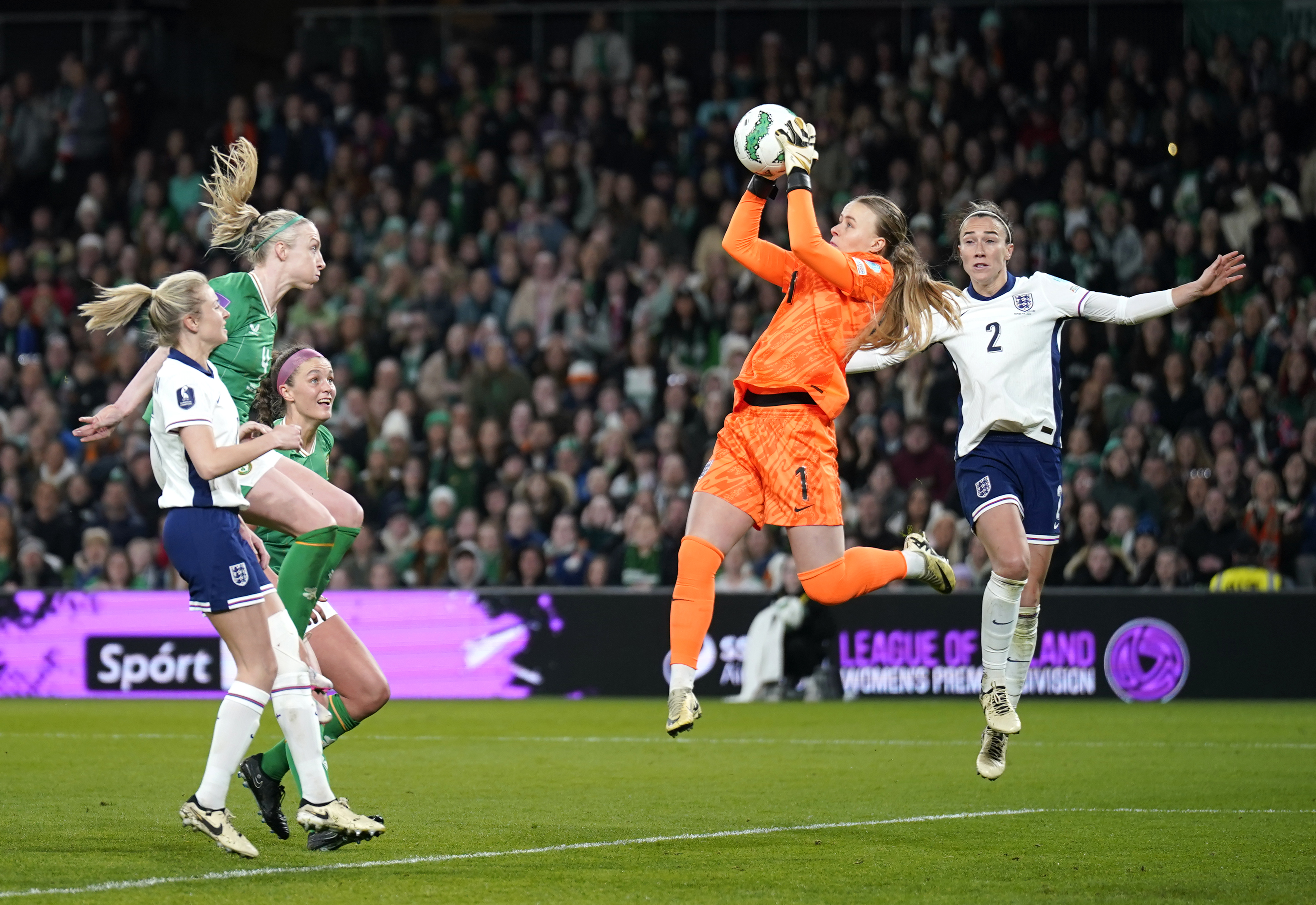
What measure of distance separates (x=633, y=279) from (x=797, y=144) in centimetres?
1104

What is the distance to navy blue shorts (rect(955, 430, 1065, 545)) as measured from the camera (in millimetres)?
8180

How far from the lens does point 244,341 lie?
7141mm

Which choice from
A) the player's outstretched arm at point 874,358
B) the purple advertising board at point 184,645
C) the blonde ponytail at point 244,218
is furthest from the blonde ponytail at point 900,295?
the purple advertising board at point 184,645

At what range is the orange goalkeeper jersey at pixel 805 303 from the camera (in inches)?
286

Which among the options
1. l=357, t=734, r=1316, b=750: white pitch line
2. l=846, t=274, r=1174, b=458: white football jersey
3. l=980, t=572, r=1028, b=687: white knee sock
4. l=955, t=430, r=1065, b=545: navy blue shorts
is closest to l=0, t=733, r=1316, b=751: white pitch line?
l=357, t=734, r=1316, b=750: white pitch line

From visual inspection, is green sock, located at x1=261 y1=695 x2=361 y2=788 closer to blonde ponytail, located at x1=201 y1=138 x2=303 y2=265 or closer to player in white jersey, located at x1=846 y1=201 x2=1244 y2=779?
blonde ponytail, located at x1=201 y1=138 x2=303 y2=265

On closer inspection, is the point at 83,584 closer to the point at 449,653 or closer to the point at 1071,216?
the point at 449,653

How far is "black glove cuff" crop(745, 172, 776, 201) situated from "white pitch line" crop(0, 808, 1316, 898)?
2.68 meters

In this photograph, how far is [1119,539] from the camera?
1534 cm

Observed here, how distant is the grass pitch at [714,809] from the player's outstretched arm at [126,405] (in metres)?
1.57

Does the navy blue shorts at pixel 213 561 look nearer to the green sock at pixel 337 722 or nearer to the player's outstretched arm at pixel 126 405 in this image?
the player's outstretched arm at pixel 126 405

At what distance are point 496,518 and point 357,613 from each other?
1.89 meters

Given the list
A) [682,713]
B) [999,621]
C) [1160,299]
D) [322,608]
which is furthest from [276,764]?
[1160,299]

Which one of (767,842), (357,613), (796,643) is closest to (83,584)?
(357,613)
